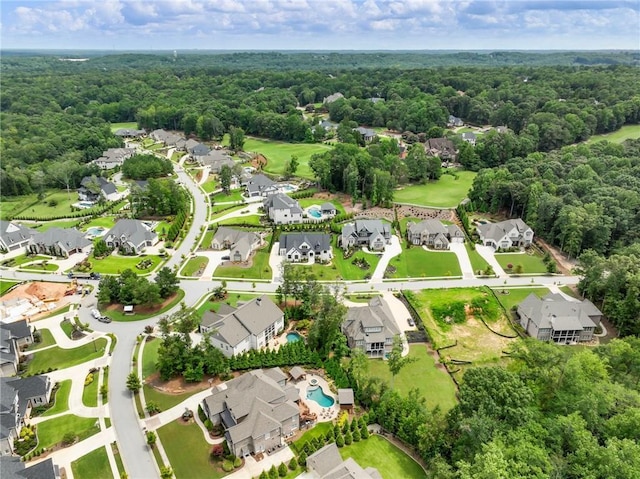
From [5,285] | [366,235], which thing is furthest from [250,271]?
[5,285]

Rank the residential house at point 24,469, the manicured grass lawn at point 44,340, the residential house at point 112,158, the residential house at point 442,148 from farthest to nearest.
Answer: the residential house at point 442,148 → the residential house at point 112,158 → the manicured grass lawn at point 44,340 → the residential house at point 24,469

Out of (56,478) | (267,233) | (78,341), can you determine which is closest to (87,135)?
(267,233)

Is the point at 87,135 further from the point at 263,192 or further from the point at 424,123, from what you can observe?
the point at 424,123

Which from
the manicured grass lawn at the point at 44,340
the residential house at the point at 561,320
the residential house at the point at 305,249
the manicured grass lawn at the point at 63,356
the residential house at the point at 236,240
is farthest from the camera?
the residential house at the point at 305,249

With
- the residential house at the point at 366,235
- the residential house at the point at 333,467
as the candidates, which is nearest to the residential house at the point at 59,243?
the residential house at the point at 366,235

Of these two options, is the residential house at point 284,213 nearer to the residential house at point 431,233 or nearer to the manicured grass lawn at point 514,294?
the residential house at point 431,233

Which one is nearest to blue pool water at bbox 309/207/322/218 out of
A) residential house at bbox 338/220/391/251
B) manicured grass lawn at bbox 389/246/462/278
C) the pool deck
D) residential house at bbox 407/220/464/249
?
residential house at bbox 338/220/391/251
